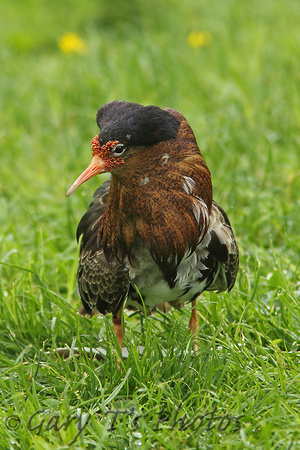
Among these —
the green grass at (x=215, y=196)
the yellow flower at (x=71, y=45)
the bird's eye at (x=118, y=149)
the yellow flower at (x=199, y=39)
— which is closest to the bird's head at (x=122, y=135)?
the bird's eye at (x=118, y=149)

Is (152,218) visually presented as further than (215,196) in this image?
No

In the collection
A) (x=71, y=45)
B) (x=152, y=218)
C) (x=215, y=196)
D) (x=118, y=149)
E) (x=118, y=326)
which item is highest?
(x=71, y=45)

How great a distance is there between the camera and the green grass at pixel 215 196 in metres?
3.14

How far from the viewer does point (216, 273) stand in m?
3.66

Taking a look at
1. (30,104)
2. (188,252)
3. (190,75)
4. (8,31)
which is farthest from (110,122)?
(8,31)

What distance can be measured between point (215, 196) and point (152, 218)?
2.11 metres

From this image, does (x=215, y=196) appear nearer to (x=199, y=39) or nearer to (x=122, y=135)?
(x=122, y=135)

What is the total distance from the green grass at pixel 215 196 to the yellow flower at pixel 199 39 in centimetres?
10

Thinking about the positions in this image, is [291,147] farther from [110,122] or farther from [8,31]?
[8,31]

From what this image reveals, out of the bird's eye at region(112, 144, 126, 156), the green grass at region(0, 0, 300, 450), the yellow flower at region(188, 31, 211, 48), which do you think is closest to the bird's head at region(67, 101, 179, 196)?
the bird's eye at region(112, 144, 126, 156)

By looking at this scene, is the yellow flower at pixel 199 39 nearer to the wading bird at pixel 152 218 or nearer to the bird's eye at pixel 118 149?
the wading bird at pixel 152 218

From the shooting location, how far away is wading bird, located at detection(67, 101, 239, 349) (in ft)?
10.3

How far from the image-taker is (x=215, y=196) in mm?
5281

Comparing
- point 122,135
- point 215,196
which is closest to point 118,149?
point 122,135
